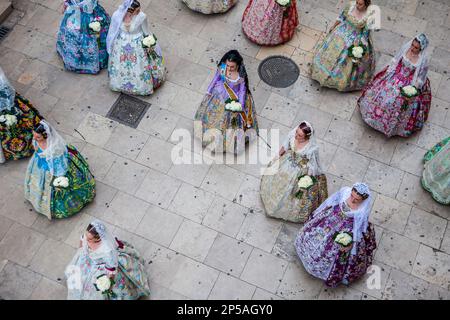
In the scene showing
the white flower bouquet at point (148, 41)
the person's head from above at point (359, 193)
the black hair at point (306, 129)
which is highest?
the black hair at point (306, 129)

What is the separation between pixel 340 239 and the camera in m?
8.10


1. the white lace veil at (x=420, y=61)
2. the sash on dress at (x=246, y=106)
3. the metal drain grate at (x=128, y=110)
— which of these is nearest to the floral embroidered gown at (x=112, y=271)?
the metal drain grate at (x=128, y=110)

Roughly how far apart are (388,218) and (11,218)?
17.9 feet

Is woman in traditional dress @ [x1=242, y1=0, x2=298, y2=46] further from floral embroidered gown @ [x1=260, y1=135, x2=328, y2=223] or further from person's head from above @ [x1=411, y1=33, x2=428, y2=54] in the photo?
floral embroidered gown @ [x1=260, y1=135, x2=328, y2=223]

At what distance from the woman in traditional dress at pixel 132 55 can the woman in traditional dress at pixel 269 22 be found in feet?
5.81

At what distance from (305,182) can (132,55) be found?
3364mm

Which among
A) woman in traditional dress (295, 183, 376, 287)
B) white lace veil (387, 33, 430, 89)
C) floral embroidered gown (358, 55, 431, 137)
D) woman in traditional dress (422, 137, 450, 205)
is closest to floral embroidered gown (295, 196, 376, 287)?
woman in traditional dress (295, 183, 376, 287)

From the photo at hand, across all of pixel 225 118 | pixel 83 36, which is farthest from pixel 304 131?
pixel 83 36

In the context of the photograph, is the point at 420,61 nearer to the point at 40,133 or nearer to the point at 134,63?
the point at 134,63

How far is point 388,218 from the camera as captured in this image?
9.47m

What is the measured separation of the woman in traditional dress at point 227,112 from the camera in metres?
9.11

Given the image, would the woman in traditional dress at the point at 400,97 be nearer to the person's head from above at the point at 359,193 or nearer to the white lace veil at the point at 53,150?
the person's head from above at the point at 359,193
